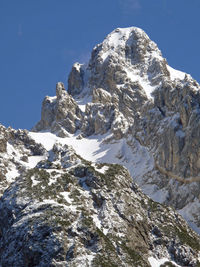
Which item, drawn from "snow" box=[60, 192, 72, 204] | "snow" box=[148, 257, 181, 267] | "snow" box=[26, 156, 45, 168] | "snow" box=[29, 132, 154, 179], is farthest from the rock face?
"snow" box=[26, 156, 45, 168]

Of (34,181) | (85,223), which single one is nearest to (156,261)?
(85,223)

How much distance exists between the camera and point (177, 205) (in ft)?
452

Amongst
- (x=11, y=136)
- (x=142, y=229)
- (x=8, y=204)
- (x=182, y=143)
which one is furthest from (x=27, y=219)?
(x=11, y=136)

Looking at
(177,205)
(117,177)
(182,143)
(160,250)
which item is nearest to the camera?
(160,250)

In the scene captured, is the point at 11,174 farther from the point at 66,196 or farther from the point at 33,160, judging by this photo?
the point at 66,196

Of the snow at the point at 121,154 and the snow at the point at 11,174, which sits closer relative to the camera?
the snow at the point at 11,174

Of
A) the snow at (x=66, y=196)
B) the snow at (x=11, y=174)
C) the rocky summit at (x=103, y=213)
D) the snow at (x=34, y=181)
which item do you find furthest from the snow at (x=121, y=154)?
the snow at (x=66, y=196)

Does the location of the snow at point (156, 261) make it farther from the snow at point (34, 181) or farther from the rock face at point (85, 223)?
the snow at point (34, 181)

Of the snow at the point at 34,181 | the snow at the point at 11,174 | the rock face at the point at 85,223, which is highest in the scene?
the snow at the point at 11,174

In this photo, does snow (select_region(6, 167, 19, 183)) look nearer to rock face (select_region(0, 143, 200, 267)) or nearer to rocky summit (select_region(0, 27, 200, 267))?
rocky summit (select_region(0, 27, 200, 267))

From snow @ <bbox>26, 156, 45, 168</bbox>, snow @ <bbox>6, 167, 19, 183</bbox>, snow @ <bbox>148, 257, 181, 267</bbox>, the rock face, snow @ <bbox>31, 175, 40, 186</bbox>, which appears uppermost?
snow @ <bbox>26, 156, 45, 168</bbox>

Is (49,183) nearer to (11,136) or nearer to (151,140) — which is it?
(151,140)

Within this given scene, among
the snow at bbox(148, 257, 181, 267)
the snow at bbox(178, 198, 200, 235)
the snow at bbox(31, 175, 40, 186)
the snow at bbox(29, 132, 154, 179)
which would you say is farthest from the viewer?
the snow at bbox(29, 132, 154, 179)

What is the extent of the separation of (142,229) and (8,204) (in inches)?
812
